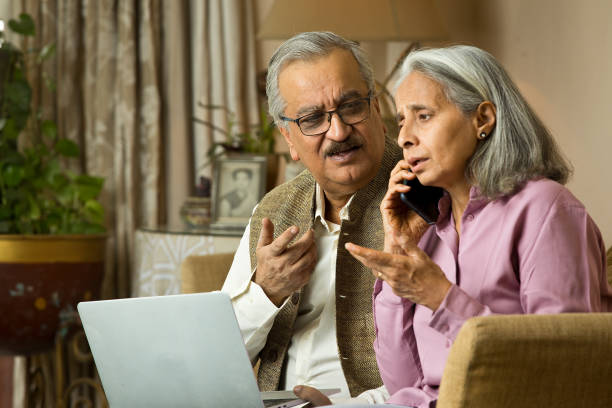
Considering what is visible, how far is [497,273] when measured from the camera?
3.91 feet

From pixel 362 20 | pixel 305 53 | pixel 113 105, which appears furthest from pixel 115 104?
pixel 305 53

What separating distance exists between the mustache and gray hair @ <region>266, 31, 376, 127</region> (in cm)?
13

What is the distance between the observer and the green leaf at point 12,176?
2.79 meters

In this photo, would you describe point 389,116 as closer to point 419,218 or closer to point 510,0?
point 510,0

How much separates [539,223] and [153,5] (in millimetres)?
2446

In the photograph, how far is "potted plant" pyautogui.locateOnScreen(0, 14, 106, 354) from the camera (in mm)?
2637

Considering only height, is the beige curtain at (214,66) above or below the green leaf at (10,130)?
above

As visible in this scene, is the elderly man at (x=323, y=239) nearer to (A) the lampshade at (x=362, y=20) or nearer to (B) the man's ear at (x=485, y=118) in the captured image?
(B) the man's ear at (x=485, y=118)

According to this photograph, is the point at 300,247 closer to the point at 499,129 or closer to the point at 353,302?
the point at 353,302

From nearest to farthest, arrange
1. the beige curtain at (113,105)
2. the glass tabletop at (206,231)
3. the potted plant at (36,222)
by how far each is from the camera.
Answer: the glass tabletop at (206,231) < the potted plant at (36,222) < the beige curtain at (113,105)

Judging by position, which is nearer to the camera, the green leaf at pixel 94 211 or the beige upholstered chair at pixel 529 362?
the beige upholstered chair at pixel 529 362

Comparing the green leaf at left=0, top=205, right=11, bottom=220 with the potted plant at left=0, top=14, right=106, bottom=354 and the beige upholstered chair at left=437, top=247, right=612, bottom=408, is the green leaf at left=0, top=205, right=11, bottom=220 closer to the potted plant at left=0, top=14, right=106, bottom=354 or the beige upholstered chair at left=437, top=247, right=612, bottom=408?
the potted plant at left=0, top=14, right=106, bottom=354

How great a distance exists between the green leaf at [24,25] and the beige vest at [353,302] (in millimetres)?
1517

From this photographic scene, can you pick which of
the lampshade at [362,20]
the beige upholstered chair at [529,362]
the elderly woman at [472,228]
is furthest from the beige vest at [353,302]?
the lampshade at [362,20]
